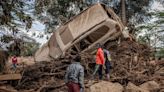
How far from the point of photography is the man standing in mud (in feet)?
26.1

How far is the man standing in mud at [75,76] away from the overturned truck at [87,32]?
8368 mm

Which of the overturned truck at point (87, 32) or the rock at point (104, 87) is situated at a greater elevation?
the overturned truck at point (87, 32)

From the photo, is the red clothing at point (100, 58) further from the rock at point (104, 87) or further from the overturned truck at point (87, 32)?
the overturned truck at point (87, 32)

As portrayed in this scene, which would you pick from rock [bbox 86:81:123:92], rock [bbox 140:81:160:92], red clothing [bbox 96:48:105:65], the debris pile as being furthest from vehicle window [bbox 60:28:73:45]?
rock [bbox 140:81:160:92]

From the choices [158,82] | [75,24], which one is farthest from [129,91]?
[75,24]

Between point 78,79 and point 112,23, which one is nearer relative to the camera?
point 78,79

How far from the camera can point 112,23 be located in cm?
1653

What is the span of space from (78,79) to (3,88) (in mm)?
5307

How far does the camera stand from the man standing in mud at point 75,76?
313 inches

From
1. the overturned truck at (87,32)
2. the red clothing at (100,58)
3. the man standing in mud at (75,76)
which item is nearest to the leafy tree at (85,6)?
the overturned truck at (87,32)

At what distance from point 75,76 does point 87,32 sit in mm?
8602

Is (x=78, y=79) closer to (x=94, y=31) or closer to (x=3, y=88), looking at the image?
(x=3, y=88)

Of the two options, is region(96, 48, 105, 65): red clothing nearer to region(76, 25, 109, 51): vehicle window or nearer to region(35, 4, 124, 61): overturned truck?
region(35, 4, 124, 61): overturned truck

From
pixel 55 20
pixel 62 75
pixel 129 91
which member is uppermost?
pixel 55 20
